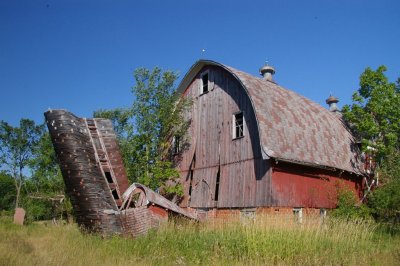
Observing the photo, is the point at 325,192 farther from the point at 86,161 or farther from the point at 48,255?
the point at 48,255

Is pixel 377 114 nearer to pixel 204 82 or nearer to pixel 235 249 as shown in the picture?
pixel 204 82

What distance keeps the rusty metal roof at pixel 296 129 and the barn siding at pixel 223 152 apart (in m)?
0.57

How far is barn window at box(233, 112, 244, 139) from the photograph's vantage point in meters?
17.9

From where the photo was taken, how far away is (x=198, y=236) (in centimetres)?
Answer: 1089

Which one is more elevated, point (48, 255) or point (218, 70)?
point (218, 70)

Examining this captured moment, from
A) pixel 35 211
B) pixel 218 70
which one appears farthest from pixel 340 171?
pixel 35 211

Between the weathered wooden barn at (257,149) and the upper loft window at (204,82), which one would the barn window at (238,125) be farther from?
the upper loft window at (204,82)

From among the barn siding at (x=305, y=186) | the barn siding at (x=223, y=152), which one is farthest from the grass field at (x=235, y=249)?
the barn siding at (x=223, y=152)

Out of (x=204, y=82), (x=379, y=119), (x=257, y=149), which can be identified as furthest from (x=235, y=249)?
(x=379, y=119)

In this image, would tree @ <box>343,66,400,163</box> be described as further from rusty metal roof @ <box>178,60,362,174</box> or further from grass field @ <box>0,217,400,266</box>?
grass field @ <box>0,217,400,266</box>

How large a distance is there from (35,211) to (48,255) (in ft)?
70.1

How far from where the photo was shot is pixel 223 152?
18.5 metres

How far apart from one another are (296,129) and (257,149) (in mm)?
2515

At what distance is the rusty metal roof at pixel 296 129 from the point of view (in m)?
16.1
